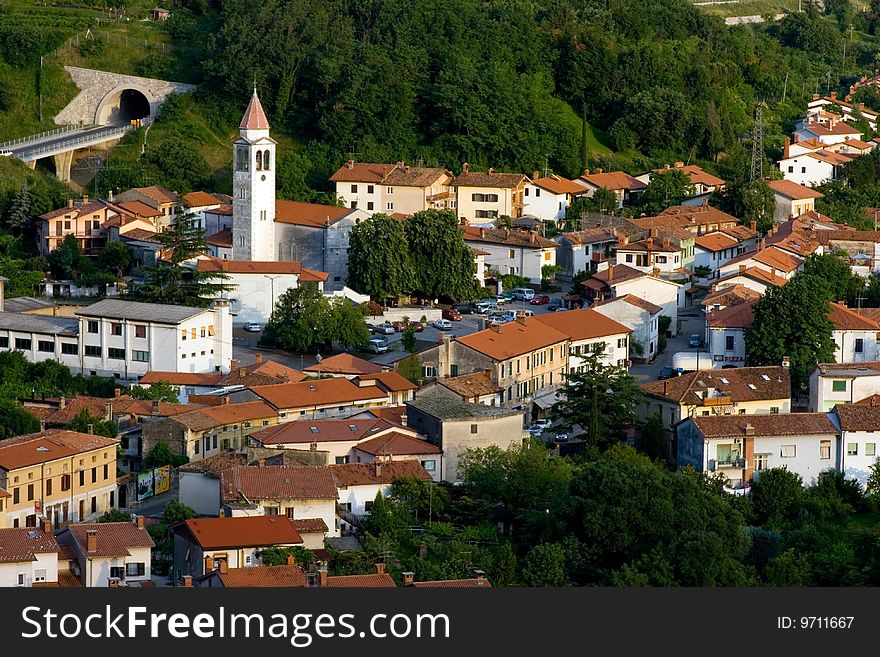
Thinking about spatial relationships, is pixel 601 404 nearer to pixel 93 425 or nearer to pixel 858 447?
pixel 858 447

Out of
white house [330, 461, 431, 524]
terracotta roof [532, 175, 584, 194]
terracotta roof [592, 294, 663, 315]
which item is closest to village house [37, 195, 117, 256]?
terracotta roof [532, 175, 584, 194]

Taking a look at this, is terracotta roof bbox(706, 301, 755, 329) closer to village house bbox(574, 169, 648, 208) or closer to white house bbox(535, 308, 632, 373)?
white house bbox(535, 308, 632, 373)

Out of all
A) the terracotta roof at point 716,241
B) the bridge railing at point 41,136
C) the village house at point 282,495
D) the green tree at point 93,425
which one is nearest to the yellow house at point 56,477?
the green tree at point 93,425

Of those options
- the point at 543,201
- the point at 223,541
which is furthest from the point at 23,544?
the point at 543,201

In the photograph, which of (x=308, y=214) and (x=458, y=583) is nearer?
(x=458, y=583)

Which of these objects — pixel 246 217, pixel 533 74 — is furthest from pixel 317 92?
pixel 246 217
